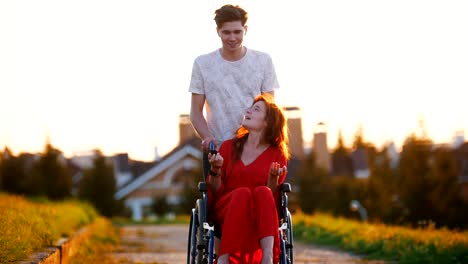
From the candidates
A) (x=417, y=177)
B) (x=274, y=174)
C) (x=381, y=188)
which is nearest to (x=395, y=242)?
(x=274, y=174)

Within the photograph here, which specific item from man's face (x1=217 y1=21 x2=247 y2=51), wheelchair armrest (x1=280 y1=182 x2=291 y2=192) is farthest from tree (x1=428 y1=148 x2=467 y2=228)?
wheelchair armrest (x1=280 y1=182 x2=291 y2=192)

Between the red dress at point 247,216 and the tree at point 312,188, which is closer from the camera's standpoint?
the red dress at point 247,216

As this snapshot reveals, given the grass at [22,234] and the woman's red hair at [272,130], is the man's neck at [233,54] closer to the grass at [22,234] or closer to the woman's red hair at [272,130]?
the woman's red hair at [272,130]

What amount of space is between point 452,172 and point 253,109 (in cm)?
3371

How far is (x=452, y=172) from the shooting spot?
40000 mm

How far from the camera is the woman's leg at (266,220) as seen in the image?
6.74 meters

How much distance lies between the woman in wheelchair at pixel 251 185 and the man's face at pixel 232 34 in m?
0.49

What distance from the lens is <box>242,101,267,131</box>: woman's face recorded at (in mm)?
7188

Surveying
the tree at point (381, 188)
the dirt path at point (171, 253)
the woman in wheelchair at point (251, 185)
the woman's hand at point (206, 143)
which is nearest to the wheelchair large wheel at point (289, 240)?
the woman in wheelchair at point (251, 185)

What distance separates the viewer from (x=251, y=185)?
23.3 ft

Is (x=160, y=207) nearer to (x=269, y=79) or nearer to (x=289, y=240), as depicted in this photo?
(x=269, y=79)

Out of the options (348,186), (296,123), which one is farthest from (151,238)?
(296,123)

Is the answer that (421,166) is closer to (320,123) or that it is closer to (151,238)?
(151,238)

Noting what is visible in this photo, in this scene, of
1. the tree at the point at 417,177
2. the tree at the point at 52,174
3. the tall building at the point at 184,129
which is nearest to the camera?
the tree at the point at 417,177
